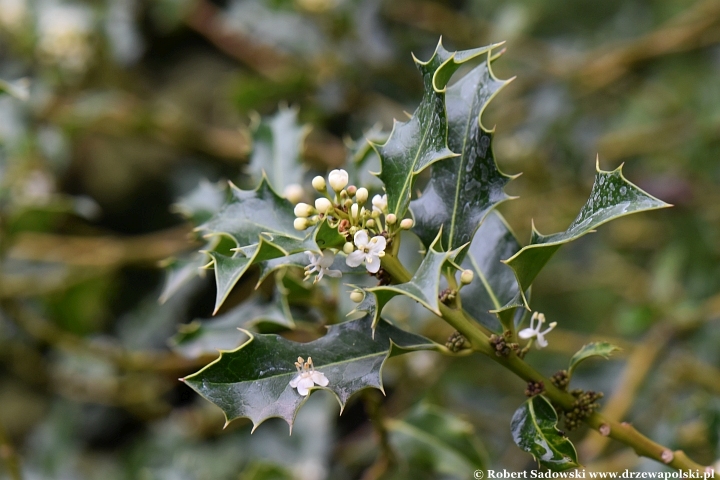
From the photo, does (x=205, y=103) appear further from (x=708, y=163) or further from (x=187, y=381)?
(x=187, y=381)

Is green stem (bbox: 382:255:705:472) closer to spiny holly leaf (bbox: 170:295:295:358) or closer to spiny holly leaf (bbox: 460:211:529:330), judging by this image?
spiny holly leaf (bbox: 460:211:529:330)

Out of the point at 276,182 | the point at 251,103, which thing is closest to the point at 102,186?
the point at 251,103

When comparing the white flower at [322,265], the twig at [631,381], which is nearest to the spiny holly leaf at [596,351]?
the white flower at [322,265]

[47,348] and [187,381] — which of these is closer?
[187,381]

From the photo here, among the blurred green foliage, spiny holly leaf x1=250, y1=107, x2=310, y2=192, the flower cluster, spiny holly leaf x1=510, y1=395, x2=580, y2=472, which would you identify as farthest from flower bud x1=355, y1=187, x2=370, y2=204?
the blurred green foliage

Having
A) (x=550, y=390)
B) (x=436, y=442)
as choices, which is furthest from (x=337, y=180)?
(x=436, y=442)
